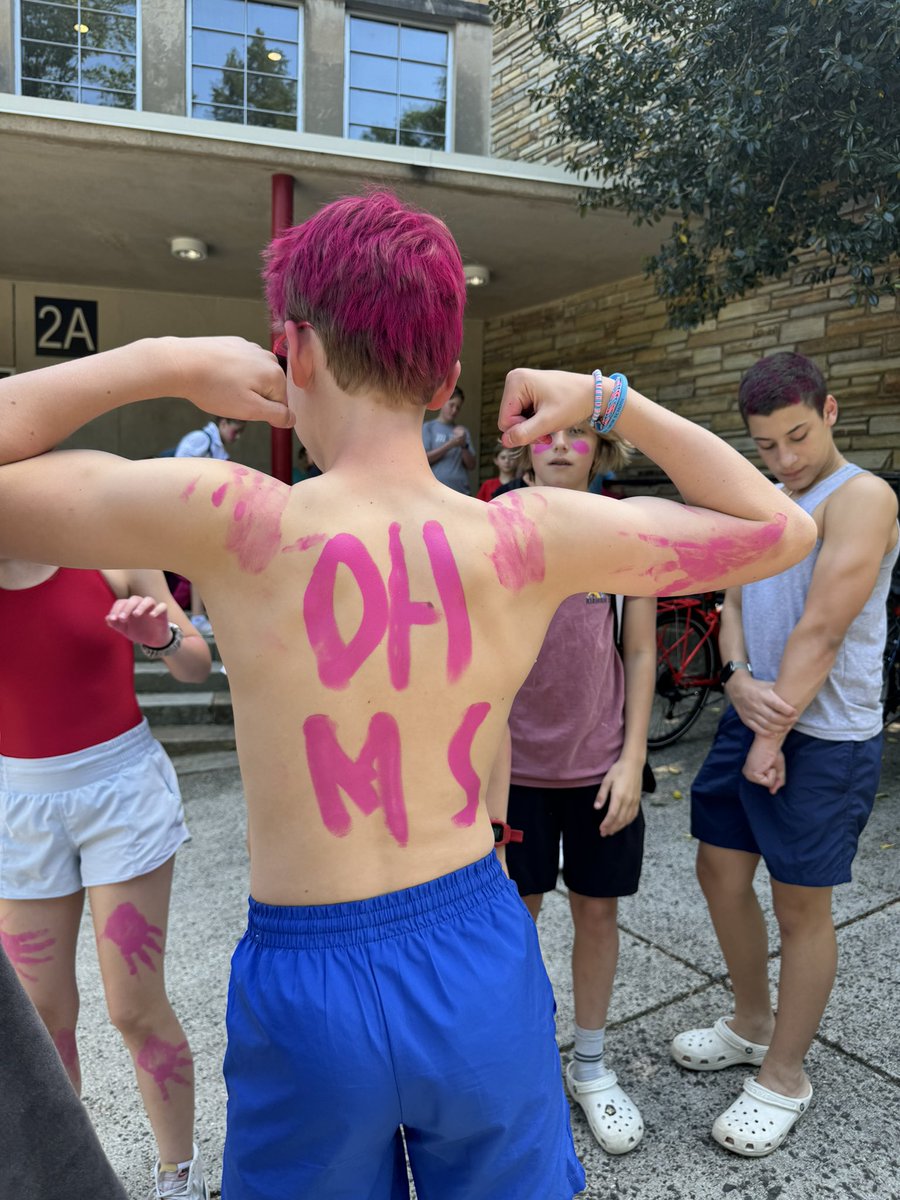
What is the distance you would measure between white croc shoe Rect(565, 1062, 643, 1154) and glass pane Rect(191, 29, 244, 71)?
912 cm

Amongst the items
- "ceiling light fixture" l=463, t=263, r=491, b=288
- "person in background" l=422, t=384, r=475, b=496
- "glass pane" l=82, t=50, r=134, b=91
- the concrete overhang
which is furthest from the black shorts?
"glass pane" l=82, t=50, r=134, b=91

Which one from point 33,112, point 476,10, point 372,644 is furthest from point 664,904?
point 476,10

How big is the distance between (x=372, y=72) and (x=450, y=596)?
932 cm

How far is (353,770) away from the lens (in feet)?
3.78

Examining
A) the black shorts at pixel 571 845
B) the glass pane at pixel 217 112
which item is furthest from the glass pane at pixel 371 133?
the black shorts at pixel 571 845

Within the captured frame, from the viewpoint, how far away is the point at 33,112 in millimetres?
5848

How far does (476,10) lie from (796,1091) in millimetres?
9987

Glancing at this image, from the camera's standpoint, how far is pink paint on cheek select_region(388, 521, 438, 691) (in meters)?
1.16

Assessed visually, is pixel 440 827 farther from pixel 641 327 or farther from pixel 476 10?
pixel 476 10

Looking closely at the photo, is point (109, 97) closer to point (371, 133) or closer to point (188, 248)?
point (188, 248)

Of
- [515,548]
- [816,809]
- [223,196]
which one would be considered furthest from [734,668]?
[223,196]

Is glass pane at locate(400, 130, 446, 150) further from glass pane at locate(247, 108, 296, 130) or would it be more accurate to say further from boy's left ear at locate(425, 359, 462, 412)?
boy's left ear at locate(425, 359, 462, 412)

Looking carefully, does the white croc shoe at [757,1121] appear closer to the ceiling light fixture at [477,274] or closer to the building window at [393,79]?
the ceiling light fixture at [477,274]

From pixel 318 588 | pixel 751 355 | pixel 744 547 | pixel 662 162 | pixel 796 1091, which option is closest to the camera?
pixel 318 588
